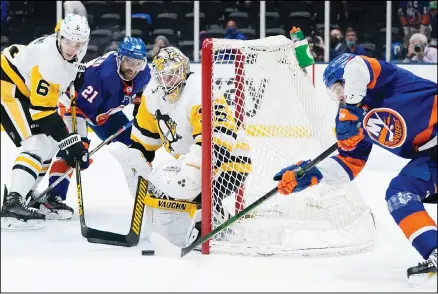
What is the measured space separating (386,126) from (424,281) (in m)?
0.52

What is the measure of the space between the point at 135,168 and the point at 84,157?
25 cm

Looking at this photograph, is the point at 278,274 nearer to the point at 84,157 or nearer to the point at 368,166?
the point at 84,157

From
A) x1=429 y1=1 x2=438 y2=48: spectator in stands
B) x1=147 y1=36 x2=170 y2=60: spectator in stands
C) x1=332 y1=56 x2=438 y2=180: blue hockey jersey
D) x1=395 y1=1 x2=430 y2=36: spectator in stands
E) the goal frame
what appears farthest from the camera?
x1=395 y1=1 x2=430 y2=36: spectator in stands

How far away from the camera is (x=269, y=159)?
3775 mm

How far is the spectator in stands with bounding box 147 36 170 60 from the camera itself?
25.9ft

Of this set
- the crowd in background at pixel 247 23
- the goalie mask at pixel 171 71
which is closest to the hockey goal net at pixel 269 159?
the goalie mask at pixel 171 71

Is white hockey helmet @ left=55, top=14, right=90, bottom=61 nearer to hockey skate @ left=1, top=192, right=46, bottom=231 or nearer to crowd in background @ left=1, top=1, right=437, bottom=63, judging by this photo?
hockey skate @ left=1, top=192, right=46, bottom=231

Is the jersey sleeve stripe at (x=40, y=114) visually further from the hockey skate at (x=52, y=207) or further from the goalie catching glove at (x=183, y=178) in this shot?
the goalie catching glove at (x=183, y=178)

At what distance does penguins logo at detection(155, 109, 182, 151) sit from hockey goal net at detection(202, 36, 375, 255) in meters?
0.24

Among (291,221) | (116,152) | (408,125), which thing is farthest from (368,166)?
(408,125)

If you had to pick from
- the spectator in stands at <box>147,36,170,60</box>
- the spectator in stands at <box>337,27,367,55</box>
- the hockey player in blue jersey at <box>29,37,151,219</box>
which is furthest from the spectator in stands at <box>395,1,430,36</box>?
the hockey player in blue jersey at <box>29,37,151,219</box>

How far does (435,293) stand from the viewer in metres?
2.76

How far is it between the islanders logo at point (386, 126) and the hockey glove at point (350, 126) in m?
0.03

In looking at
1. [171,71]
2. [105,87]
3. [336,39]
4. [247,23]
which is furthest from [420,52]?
[171,71]
